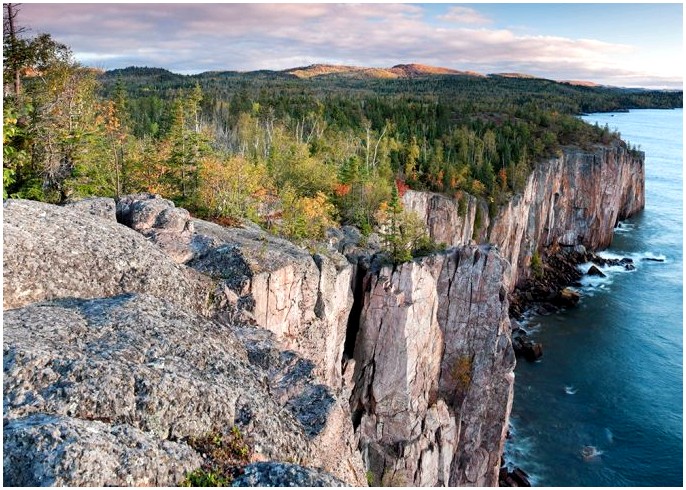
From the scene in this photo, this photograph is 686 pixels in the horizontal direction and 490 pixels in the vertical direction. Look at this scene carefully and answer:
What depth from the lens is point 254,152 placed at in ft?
263

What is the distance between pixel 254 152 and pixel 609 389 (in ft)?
184

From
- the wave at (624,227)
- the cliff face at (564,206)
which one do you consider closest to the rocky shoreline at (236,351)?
the cliff face at (564,206)

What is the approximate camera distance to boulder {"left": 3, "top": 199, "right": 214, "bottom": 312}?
52.9 ft

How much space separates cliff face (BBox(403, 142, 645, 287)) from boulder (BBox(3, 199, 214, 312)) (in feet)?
207

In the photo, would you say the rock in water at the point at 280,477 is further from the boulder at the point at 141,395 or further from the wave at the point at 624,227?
the wave at the point at 624,227

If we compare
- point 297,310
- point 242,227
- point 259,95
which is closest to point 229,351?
point 297,310

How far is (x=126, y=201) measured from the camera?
25281mm

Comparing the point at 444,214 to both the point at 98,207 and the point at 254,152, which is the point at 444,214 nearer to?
the point at 254,152

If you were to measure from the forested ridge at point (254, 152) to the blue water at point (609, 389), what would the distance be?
23.3 m

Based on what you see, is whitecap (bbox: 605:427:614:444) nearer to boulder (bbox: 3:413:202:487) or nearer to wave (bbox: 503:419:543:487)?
wave (bbox: 503:419:543:487)

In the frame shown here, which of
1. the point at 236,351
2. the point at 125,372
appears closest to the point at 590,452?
Result: the point at 236,351

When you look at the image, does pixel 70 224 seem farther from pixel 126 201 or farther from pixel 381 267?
pixel 381 267

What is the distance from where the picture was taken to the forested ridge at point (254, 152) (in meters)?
30.7

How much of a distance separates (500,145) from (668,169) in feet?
277
